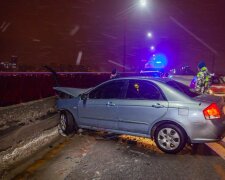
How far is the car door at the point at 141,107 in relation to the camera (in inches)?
253

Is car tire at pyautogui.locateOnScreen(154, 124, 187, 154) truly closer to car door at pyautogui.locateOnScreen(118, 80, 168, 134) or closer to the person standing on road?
car door at pyautogui.locateOnScreen(118, 80, 168, 134)

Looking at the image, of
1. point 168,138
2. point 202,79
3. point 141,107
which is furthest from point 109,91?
point 202,79

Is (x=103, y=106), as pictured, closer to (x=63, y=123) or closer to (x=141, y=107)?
(x=141, y=107)

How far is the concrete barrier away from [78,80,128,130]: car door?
39.1 inches

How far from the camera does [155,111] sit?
640cm

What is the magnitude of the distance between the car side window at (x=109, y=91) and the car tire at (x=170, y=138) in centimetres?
132

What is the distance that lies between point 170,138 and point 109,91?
1.97 m

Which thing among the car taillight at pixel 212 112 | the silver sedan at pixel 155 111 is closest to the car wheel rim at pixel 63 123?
the silver sedan at pixel 155 111

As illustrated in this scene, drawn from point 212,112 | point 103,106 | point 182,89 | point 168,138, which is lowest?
point 168,138

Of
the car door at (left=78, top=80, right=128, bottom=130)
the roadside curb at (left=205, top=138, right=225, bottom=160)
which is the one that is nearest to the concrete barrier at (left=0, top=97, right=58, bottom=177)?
the car door at (left=78, top=80, right=128, bottom=130)

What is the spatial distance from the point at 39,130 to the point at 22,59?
65.7 m

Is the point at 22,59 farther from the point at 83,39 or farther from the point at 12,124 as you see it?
the point at 12,124

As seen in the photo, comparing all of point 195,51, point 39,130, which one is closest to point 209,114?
point 39,130

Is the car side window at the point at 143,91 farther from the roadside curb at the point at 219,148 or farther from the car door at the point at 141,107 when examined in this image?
the roadside curb at the point at 219,148
